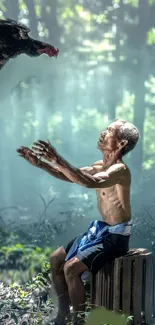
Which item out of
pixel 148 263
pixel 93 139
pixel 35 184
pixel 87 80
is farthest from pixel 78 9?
pixel 148 263

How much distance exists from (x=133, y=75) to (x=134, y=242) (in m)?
1.95

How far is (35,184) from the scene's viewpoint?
5.29 m

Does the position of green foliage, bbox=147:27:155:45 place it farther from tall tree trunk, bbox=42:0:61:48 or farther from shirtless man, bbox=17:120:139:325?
shirtless man, bbox=17:120:139:325

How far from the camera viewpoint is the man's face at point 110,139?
7.02 ft

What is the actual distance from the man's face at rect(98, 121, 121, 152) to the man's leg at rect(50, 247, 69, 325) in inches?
23.7

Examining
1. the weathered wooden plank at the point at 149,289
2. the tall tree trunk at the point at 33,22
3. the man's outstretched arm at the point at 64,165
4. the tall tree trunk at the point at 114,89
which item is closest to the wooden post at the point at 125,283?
the weathered wooden plank at the point at 149,289

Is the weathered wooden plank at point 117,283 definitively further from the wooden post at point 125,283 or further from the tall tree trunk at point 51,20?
the tall tree trunk at point 51,20

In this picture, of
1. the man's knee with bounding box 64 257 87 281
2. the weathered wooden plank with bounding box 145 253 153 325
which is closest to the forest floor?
the man's knee with bounding box 64 257 87 281

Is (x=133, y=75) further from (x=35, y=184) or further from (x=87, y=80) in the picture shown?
(x=35, y=184)

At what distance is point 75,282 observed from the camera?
6.92 feet

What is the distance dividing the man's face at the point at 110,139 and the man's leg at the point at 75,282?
1.86 ft

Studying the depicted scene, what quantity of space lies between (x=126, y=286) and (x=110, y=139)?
73 centimetres

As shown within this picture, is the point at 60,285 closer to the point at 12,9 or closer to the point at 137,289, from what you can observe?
the point at 137,289

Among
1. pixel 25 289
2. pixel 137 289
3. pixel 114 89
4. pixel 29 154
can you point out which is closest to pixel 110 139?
pixel 29 154
